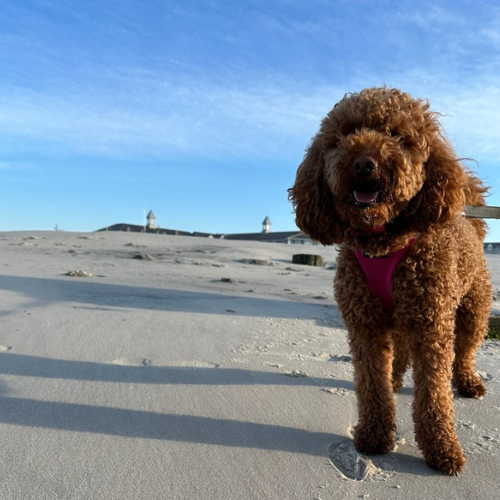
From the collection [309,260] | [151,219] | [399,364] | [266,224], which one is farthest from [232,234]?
[399,364]

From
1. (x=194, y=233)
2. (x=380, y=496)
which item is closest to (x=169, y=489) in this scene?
(x=380, y=496)

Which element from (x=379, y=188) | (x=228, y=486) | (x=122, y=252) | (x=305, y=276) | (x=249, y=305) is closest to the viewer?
(x=228, y=486)

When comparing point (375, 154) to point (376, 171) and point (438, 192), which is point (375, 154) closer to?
point (376, 171)

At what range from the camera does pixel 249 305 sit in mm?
5688

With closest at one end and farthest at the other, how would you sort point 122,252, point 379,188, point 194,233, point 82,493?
point 82,493, point 379,188, point 122,252, point 194,233

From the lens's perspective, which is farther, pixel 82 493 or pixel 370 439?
pixel 370 439

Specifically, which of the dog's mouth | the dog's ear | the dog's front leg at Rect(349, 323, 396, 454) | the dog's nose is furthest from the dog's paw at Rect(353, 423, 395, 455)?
the dog's nose

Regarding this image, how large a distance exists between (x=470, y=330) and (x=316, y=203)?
1579mm

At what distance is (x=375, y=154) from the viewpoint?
2.34 m

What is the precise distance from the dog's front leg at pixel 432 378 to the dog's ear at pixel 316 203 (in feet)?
2.25

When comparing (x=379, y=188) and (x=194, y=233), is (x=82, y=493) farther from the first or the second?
(x=194, y=233)

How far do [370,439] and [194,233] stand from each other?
28807 mm

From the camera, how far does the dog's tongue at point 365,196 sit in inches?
92.8

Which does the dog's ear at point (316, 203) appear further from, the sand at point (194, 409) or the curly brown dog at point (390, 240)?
the sand at point (194, 409)
